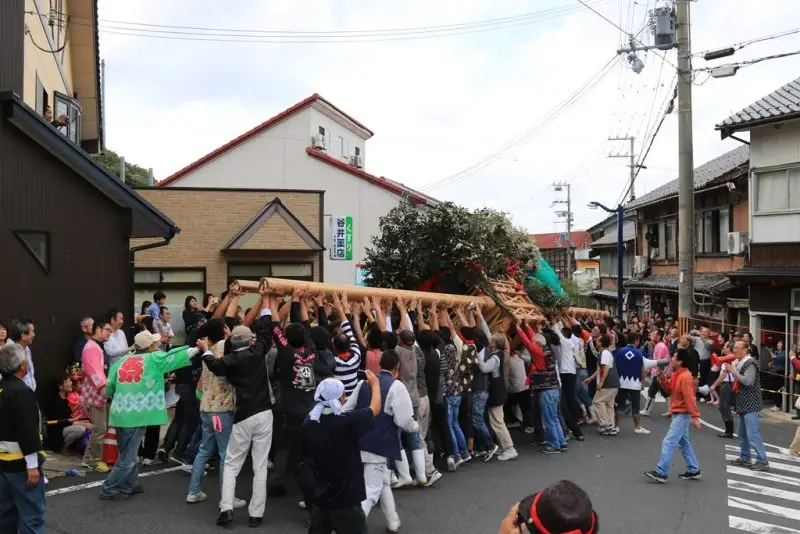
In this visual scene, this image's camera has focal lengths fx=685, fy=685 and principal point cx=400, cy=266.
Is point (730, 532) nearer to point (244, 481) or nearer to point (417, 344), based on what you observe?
point (417, 344)

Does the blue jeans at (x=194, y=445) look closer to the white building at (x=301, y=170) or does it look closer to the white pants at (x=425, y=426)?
the white pants at (x=425, y=426)

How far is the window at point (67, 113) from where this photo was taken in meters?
14.4

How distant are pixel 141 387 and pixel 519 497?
4.64 metres

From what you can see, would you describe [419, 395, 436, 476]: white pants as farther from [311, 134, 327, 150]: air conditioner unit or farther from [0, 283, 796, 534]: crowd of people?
[311, 134, 327, 150]: air conditioner unit

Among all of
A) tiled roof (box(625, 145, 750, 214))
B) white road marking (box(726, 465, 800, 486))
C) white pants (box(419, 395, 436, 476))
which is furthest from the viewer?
tiled roof (box(625, 145, 750, 214))

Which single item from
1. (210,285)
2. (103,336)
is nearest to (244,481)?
(103,336)

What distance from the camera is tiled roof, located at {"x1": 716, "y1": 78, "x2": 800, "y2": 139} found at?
17258mm

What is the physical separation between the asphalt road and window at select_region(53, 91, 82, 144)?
8.88 meters

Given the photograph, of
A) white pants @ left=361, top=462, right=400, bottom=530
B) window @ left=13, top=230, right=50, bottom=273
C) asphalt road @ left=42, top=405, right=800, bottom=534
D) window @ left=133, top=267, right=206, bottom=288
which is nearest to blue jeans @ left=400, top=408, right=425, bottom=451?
asphalt road @ left=42, top=405, right=800, bottom=534

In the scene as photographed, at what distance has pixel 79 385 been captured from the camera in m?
9.60

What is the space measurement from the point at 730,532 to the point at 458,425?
3.75 metres

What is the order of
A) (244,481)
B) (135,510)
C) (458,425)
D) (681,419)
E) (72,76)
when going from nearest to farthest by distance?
(135,510) < (244,481) < (681,419) < (458,425) < (72,76)

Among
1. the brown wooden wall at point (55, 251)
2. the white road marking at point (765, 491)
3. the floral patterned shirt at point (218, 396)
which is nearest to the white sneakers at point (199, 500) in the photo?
the floral patterned shirt at point (218, 396)

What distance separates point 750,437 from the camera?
10.3 meters
